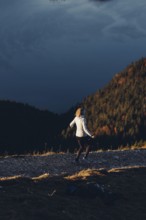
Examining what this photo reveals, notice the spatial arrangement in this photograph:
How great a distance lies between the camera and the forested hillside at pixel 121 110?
100 metres

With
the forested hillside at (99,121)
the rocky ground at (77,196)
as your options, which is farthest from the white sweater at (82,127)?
the forested hillside at (99,121)

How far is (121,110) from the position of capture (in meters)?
131

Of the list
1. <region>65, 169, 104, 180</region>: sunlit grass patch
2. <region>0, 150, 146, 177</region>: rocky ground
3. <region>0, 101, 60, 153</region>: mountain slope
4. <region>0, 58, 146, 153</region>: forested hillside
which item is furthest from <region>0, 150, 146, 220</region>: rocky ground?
<region>0, 101, 60, 153</region>: mountain slope

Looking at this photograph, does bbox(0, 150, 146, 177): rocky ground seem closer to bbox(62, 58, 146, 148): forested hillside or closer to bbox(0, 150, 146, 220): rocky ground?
bbox(0, 150, 146, 220): rocky ground

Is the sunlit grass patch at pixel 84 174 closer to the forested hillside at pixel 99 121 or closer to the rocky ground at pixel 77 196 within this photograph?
the rocky ground at pixel 77 196

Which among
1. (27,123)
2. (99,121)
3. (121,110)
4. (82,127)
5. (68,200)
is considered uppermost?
(27,123)

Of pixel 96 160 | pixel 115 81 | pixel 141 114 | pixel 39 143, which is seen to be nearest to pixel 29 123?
pixel 115 81

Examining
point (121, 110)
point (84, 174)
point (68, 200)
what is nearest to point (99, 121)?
point (121, 110)

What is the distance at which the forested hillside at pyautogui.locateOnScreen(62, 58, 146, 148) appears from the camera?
329 feet

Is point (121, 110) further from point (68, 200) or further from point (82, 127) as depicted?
point (68, 200)

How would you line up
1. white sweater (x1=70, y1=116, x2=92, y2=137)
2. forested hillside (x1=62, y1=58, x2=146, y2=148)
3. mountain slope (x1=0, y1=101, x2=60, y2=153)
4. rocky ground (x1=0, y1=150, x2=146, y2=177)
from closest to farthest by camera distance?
1. rocky ground (x1=0, y1=150, x2=146, y2=177)
2. white sweater (x1=70, y1=116, x2=92, y2=137)
3. forested hillside (x1=62, y1=58, x2=146, y2=148)
4. mountain slope (x1=0, y1=101, x2=60, y2=153)

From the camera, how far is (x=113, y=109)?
13425 centimetres

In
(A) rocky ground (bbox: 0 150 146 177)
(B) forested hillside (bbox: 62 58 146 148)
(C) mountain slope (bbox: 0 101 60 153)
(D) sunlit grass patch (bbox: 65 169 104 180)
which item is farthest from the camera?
(C) mountain slope (bbox: 0 101 60 153)

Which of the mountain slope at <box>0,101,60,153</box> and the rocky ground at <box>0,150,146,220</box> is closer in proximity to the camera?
the rocky ground at <box>0,150,146,220</box>
